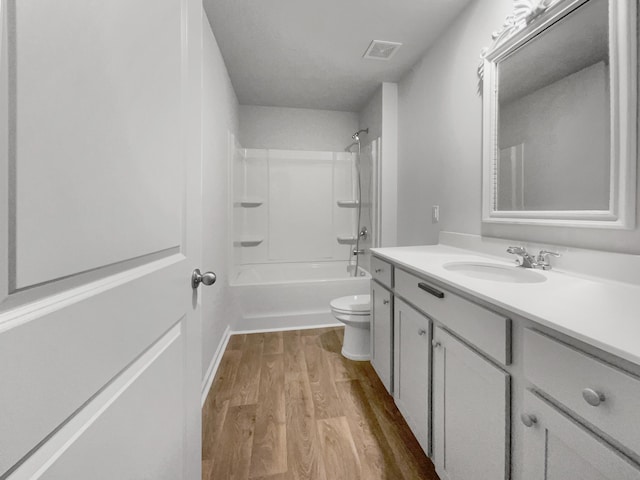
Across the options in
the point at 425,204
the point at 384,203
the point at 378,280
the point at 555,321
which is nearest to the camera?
the point at 555,321

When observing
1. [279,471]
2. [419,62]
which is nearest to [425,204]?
[419,62]

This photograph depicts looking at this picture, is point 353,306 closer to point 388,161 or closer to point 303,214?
point 388,161

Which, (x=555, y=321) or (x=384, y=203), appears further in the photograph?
(x=384, y=203)

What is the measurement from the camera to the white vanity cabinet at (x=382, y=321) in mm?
1551

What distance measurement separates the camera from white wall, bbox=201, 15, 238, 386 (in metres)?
1.75

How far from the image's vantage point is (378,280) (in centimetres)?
173

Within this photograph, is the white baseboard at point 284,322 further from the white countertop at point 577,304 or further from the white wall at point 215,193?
the white countertop at point 577,304

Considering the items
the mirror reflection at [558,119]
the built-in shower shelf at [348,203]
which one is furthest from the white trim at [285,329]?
the mirror reflection at [558,119]

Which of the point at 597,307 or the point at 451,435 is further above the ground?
the point at 597,307

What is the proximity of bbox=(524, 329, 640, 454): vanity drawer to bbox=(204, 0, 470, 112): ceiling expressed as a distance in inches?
73.2

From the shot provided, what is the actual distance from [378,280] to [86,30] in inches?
62.4

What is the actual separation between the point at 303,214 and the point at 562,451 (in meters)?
3.03

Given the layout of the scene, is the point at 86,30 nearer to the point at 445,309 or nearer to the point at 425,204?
the point at 445,309

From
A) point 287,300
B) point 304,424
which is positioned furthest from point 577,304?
point 287,300
